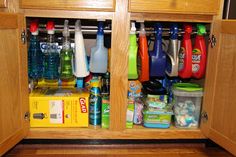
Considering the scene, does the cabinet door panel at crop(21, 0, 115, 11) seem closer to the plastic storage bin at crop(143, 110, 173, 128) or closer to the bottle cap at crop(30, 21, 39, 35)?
the bottle cap at crop(30, 21, 39, 35)

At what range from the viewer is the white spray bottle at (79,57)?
4.12 feet

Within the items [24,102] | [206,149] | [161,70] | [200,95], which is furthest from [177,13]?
[24,102]

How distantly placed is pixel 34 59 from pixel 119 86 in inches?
18.3

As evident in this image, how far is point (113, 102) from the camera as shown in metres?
1.22

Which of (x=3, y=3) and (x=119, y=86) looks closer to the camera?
(x=3, y=3)

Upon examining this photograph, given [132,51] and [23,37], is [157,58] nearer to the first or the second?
A: [132,51]

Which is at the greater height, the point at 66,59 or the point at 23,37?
the point at 23,37

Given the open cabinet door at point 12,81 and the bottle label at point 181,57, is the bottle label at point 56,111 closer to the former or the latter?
the open cabinet door at point 12,81

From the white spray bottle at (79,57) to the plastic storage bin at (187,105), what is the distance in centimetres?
48

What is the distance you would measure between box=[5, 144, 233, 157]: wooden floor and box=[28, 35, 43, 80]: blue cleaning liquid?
1.21 ft

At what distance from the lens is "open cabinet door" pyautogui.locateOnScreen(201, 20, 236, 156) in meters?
1.08

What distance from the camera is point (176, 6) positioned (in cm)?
115

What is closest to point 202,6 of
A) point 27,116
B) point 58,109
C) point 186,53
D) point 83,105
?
point 186,53

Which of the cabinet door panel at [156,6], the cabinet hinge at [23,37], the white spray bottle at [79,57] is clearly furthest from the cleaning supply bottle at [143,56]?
the cabinet hinge at [23,37]
